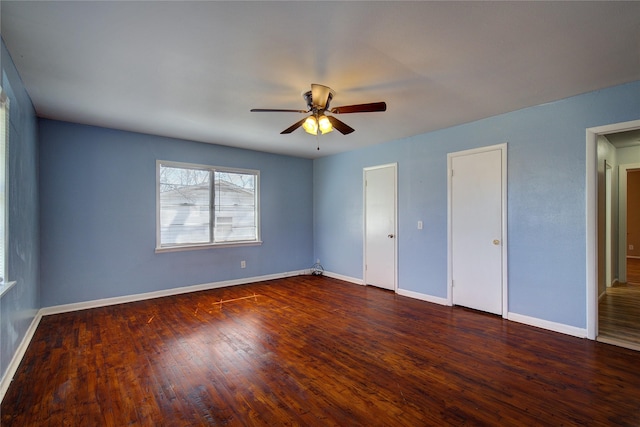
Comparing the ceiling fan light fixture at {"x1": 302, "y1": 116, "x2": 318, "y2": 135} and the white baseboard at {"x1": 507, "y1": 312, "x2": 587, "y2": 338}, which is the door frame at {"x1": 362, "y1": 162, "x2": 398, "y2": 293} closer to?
the white baseboard at {"x1": 507, "y1": 312, "x2": 587, "y2": 338}

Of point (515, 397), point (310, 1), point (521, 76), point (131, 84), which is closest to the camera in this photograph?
point (310, 1)

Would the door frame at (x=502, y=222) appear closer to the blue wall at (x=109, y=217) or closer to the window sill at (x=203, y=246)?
the window sill at (x=203, y=246)

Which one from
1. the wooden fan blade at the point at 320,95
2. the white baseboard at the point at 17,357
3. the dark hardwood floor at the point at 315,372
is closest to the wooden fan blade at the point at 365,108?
the wooden fan blade at the point at 320,95

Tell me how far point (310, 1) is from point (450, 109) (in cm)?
233

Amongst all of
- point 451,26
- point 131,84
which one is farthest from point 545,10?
point 131,84

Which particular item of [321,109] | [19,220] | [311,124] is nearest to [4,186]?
[19,220]

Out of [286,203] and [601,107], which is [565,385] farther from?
[286,203]

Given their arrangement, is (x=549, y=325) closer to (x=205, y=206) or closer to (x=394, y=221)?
(x=394, y=221)

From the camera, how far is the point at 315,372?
241cm

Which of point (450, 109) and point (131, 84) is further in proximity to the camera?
point (450, 109)

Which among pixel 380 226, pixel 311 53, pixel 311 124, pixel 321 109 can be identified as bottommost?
pixel 380 226

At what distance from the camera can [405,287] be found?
15.4ft

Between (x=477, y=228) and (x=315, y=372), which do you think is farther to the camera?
(x=477, y=228)

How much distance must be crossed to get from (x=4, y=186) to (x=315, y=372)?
9.21 feet
